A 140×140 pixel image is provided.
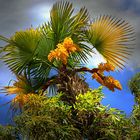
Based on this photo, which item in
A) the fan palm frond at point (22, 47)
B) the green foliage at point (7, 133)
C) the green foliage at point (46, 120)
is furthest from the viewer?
the fan palm frond at point (22, 47)

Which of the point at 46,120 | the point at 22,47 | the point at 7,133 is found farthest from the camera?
the point at 22,47

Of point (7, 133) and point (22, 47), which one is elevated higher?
point (22, 47)

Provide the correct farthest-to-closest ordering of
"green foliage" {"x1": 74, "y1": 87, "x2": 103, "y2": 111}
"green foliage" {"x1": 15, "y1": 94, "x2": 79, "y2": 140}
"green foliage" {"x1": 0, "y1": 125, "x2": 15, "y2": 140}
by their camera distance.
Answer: "green foliage" {"x1": 0, "y1": 125, "x2": 15, "y2": 140}
"green foliage" {"x1": 74, "y1": 87, "x2": 103, "y2": 111}
"green foliage" {"x1": 15, "y1": 94, "x2": 79, "y2": 140}

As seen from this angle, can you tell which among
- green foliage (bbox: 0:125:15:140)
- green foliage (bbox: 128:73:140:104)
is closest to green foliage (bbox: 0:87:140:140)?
green foliage (bbox: 0:125:15:140)

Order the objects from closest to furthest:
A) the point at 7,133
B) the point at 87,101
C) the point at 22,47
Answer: the point at 87,101 → the point at 7,133 → the point at 22,47

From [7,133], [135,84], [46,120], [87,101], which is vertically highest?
[135,84]

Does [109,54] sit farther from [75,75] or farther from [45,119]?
[45,119]

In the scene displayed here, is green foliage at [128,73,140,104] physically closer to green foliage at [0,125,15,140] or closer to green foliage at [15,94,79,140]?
green foliage at [15,94,79,140]

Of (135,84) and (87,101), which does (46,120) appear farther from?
(135,84)

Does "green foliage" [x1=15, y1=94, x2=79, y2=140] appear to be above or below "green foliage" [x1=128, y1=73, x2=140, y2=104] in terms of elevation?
below

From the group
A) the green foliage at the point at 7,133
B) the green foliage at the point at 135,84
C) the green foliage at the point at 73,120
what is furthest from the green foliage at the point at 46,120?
the green foliage at the point at 135,84

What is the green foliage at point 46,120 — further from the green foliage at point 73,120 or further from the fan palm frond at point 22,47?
the fan palm frond at point 22,47

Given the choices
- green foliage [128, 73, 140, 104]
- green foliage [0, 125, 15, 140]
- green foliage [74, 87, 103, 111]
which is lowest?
green foliage [0, 125, 15, 140]

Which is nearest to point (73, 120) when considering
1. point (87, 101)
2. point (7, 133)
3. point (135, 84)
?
point (87, 101)
